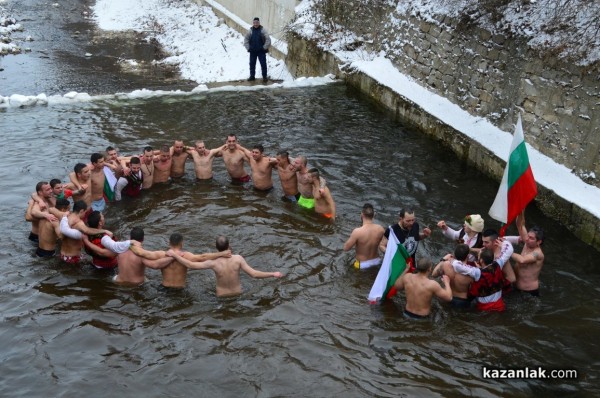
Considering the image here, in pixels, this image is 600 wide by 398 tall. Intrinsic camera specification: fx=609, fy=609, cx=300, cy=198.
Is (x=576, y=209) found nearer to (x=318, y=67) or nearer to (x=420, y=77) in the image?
(x=420, y=77)

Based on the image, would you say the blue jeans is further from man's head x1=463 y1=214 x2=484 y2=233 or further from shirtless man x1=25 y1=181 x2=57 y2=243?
man's head x1=463 y1=214 x2=484 y2=233

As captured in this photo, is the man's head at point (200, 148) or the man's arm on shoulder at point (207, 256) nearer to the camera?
the man's arm on shoulder at point (207, 256)

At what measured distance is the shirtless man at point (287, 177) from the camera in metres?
11.0

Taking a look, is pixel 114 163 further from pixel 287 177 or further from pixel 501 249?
pixel 501 249

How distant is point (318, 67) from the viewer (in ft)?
60.9

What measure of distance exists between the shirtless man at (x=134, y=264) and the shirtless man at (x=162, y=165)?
332 centimetres

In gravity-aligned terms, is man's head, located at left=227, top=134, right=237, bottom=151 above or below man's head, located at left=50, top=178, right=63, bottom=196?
above

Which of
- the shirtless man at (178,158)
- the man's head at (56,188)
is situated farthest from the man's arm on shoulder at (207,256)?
the shirtless man at (178,158)

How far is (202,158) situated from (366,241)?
4.35m

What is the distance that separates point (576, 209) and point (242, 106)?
8.81 meters

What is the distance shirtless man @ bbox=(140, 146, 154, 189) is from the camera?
1113 cm

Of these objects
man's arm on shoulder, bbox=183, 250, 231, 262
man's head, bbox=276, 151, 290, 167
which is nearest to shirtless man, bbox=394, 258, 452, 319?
man's arm on shoulder, bbox=183, 250, 231, 262

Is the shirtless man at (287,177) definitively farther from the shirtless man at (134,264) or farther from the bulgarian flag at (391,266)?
the bulgarian flag at (391,266)

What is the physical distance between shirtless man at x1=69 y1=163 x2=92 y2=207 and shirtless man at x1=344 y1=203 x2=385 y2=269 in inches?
174
